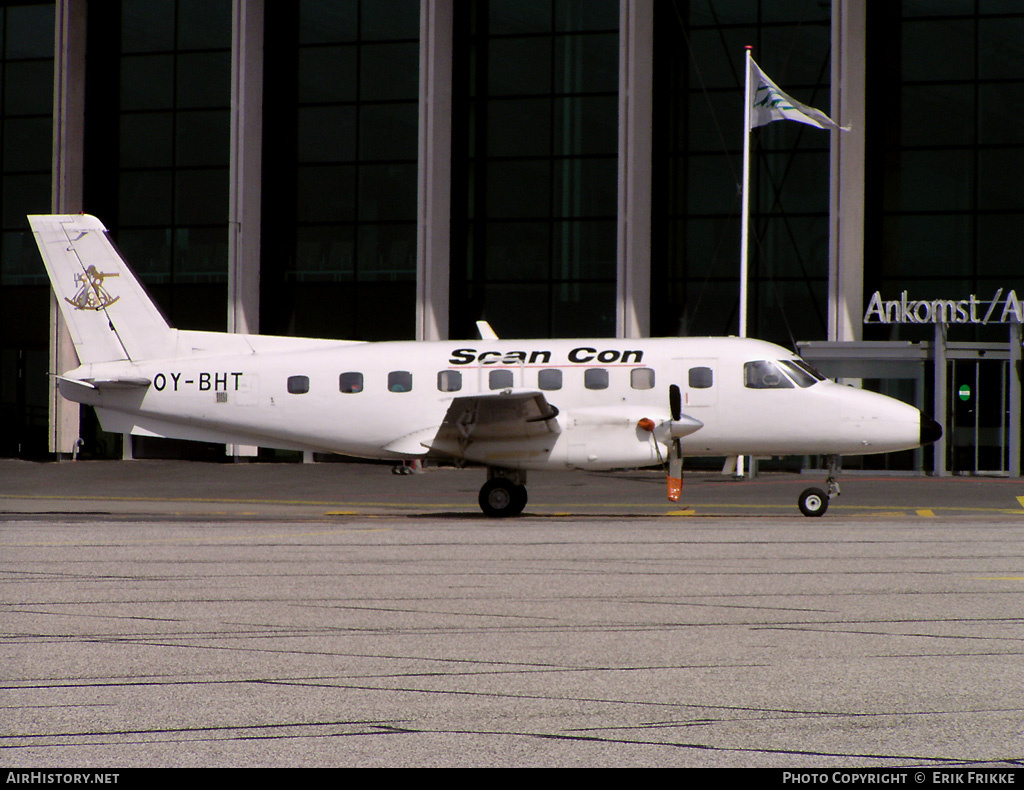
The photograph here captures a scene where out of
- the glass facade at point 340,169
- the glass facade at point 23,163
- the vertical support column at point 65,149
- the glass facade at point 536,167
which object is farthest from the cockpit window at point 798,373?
the glass facade at point 23,163

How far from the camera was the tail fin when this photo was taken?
2120 centimetres

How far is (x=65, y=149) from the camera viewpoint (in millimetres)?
38688

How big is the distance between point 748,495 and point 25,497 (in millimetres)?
16384

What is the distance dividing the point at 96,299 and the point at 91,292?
193mm

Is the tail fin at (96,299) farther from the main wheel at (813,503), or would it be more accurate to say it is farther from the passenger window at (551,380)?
the main wheel at (813,503)

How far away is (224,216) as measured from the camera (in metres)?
39.8

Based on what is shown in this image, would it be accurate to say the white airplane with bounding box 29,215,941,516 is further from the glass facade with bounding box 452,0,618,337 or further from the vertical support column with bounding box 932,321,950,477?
the glass facade with bounding box 452,0,618,337

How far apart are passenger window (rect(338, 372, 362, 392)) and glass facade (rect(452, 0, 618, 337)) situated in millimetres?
17810

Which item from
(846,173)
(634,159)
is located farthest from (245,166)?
(846,173)

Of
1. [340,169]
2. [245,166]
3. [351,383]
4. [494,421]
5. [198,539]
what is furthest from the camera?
[340,169]

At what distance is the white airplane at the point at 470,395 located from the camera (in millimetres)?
19344

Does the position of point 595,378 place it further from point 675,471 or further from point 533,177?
point 533,177

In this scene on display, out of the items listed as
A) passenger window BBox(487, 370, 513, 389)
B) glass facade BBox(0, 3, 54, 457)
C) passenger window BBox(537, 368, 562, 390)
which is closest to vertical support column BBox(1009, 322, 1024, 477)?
passenger window BBox(537, 368, 562, 390)

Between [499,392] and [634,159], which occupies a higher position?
[634,159]
